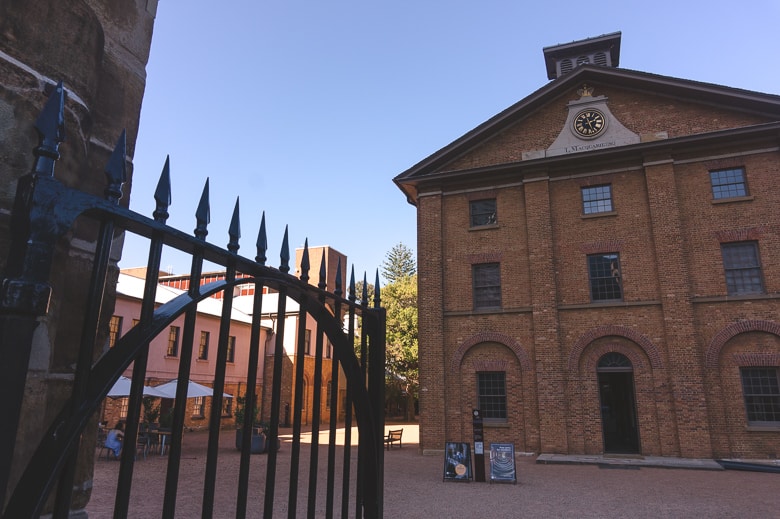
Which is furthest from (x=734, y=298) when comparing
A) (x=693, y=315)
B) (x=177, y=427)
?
(x=177, y=427)

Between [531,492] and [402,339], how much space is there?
2147 centimetres

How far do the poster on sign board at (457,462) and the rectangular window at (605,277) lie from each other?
28.1 ft

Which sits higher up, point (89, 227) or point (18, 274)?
point (89, 227)

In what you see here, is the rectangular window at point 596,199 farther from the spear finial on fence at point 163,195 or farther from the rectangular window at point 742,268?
the spear finial on fence at point 163,195

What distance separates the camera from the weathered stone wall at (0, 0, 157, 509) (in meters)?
1.47

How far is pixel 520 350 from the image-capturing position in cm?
1878

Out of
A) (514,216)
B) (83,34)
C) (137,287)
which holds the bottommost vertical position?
(83,34)

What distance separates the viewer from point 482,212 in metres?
21.1

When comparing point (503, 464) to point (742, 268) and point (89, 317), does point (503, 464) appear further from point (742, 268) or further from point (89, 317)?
point (89, 317)

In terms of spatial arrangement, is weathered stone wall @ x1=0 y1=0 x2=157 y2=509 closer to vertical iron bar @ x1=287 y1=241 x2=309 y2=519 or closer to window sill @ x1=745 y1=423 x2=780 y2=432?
vertical iron bar @ x1=287 y1=241 x2=309 y2=519

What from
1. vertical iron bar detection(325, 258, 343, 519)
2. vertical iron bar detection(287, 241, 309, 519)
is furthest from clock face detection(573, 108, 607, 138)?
vertical iron bar detection(287, 241, 309, 519)

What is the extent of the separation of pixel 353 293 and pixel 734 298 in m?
18.0

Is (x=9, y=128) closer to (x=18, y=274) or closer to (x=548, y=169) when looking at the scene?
(x=18, y=274)

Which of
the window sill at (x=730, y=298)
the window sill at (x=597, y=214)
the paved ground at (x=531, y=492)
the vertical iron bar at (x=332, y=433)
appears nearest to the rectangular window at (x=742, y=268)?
the window sill at (x=730, y=298)
